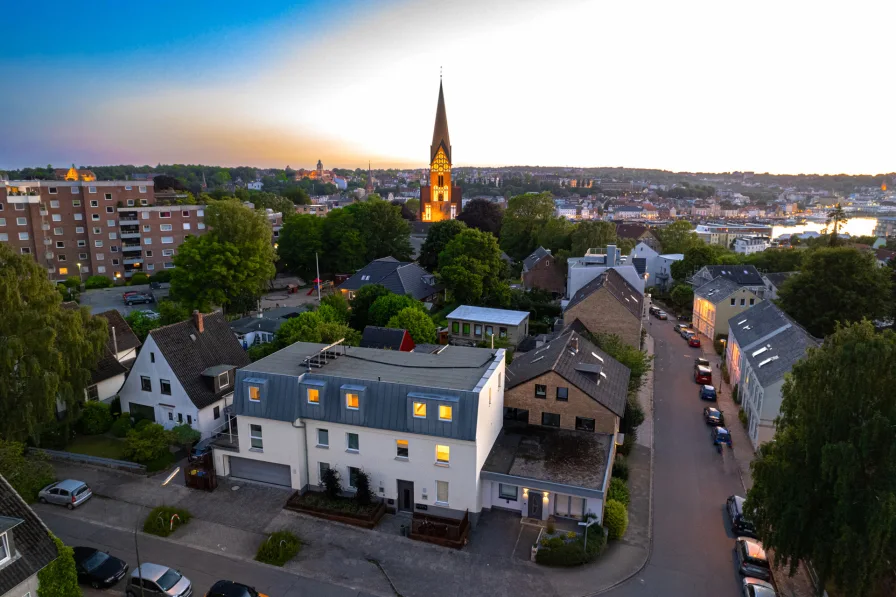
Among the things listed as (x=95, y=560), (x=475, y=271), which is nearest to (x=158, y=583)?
(x=95, y=560)

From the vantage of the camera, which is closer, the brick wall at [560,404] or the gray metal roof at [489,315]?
the brick wall at [560,404]

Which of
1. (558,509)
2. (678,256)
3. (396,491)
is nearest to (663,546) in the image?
(558,509)

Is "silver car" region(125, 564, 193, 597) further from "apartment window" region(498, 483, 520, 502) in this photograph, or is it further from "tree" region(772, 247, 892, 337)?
"tree" region(772, 247, 892, 337)

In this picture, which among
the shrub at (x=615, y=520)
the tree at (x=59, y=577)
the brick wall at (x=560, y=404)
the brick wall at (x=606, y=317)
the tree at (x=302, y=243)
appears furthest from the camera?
the tree at (x=302, y=243)

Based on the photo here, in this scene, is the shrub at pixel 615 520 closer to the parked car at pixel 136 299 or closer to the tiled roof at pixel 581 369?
the tiled roof at pixel 581 369

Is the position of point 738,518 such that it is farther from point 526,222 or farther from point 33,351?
point 526,222

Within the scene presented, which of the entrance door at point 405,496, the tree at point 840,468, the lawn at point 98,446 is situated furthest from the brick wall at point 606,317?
the lawn at point 98,446
